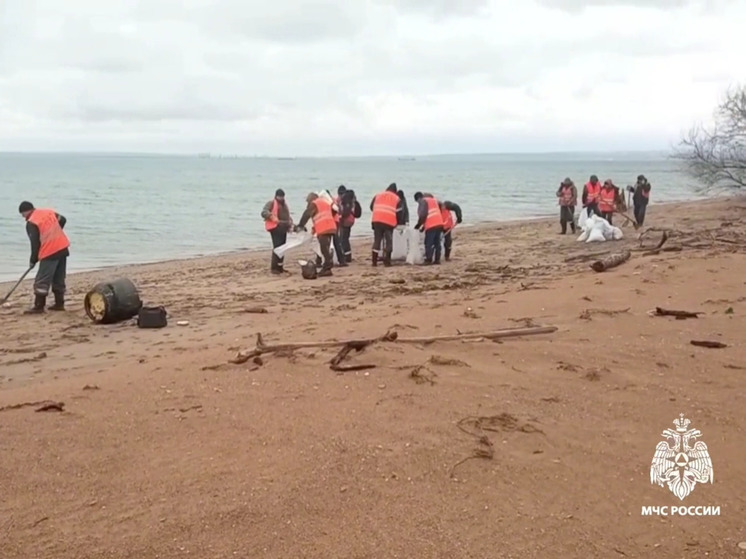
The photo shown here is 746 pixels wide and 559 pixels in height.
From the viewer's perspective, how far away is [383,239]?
1502 cm

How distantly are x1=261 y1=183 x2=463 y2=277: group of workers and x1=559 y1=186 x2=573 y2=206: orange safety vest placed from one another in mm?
5366

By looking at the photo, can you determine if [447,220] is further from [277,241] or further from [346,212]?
[277,241]

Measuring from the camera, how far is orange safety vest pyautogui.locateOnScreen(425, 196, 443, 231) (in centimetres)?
1430

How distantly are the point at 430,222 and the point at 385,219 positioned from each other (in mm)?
887

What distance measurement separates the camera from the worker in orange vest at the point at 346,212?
1508 centimetres

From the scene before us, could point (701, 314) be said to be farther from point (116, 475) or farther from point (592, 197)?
point (592, 197)

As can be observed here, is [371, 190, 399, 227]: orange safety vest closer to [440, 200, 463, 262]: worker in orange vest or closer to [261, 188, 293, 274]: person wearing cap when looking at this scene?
[440, 200, 463, 262]: worker in orange vest

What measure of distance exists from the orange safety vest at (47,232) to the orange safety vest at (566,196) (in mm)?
13277

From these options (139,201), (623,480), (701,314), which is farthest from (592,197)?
(139,201)

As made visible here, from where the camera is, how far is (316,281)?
520 inches

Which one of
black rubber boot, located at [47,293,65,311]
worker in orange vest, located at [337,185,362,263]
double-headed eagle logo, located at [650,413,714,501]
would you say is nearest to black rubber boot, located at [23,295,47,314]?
black rubber boot, located at [47,293,65,311]

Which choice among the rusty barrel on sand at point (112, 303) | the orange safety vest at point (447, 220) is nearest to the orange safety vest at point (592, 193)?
the orange safety vest at point (447, 220)

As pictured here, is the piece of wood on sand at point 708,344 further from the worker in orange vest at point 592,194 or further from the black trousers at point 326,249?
the worker in orange vest at point 592,194

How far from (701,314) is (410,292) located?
444 cm
